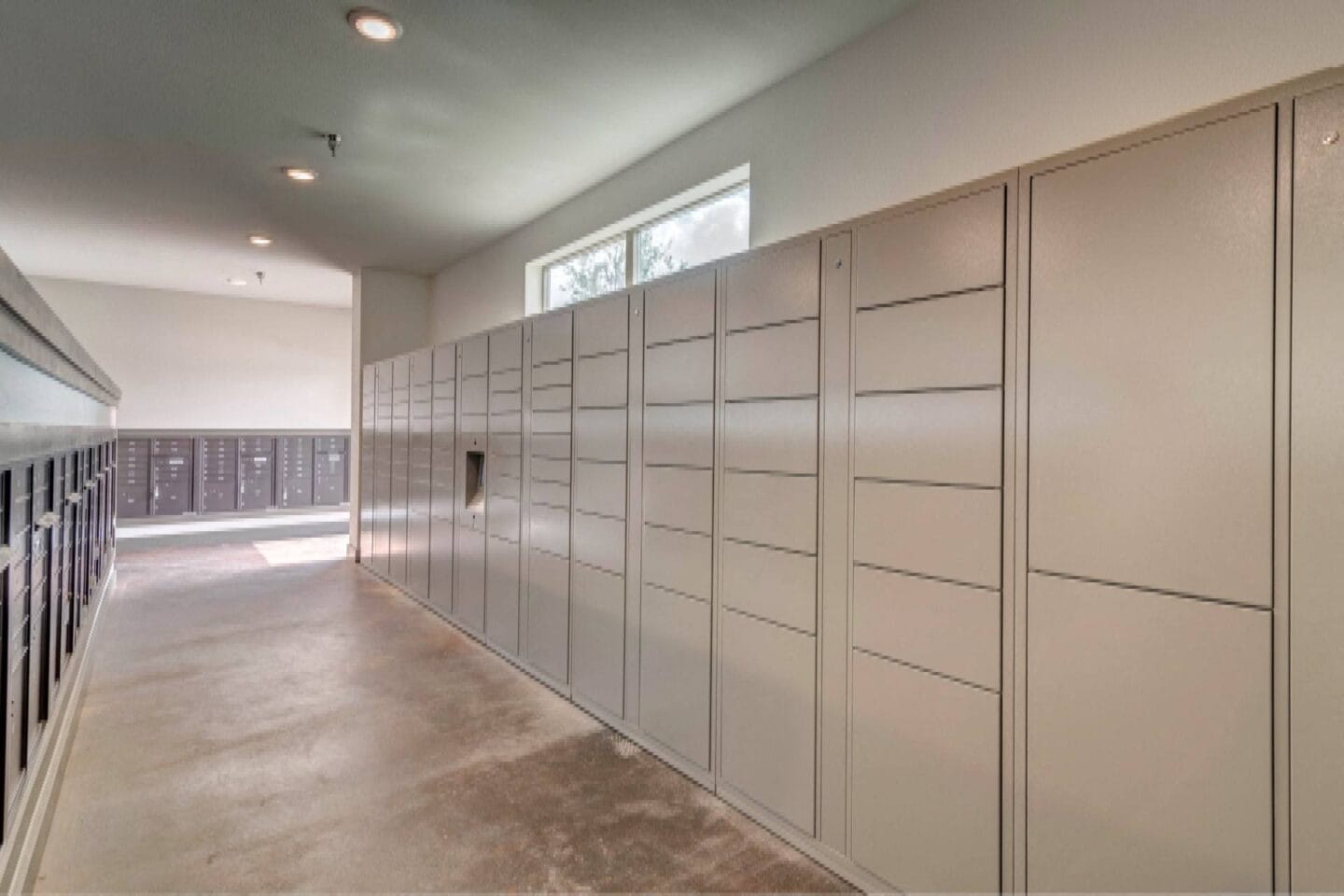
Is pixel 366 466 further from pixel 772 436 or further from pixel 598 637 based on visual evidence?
pixel 772 436

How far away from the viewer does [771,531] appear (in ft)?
7.29

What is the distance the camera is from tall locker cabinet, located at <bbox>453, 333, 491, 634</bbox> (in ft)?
13.6

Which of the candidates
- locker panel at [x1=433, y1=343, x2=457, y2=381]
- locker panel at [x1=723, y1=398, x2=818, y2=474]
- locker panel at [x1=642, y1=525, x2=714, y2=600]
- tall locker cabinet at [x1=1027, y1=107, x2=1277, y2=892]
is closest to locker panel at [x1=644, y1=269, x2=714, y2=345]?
locker panel at [x1=723, y1=398, x2=818, y2=474]

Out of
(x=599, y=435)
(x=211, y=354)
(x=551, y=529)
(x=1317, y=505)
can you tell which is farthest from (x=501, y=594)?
(x=211, y=354)

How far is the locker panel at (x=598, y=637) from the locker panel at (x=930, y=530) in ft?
4.30

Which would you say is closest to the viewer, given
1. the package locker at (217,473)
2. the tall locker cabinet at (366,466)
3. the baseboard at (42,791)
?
the baseboard at (42,791)

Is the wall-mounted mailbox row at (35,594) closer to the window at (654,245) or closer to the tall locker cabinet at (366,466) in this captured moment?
the window at (654,245)

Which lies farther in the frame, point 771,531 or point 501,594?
point 501,594

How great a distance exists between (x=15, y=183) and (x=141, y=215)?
0.73 meters

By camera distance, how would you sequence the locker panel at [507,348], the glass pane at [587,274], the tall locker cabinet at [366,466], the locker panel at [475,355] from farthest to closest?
the tall locker cabinet at [366,466]
the glass pane at [587,274]
the locker panel at [475,355]
the locker panel at [507,348]

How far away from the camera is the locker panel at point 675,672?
2.49 m

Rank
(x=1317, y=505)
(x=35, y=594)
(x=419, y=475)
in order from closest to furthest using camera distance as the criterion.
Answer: (x=1317, y=505), (x=35, y=594), (x=419, y=475)

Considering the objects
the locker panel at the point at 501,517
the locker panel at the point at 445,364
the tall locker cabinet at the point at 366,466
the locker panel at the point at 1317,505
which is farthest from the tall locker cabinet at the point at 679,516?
the tall locker cabinet at the point at 366,466

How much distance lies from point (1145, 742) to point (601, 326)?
94.2 inches
